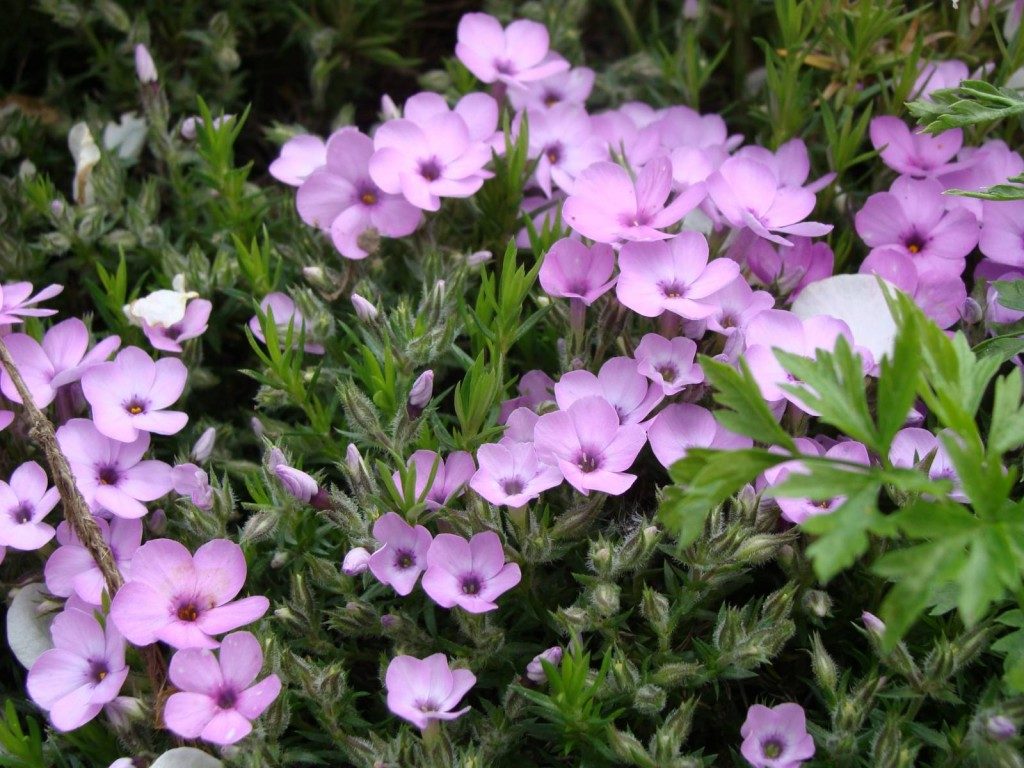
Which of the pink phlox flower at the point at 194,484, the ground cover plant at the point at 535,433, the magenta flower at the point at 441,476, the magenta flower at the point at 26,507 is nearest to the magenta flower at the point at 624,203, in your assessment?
the ground cover plant at the point at 535,433

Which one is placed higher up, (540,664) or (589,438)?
(589,438)

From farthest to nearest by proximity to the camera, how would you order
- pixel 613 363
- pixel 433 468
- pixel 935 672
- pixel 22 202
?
pixel 22 202, pixel 613 363, pixel 433 468, pixel 935 672

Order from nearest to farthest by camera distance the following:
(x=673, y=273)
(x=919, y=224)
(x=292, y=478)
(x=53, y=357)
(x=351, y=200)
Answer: (x=292, y=478) < (x=673, y=273) < (x=53, y=357) < (x=919, y=224) < (x=351, y=200)

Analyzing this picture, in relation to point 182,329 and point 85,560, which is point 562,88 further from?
point 85,560

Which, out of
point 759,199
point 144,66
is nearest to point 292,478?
point 759,199

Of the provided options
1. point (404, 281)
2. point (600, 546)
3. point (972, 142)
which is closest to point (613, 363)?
point (600, 546)

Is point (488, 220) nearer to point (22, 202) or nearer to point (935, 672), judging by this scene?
point (22, 202)

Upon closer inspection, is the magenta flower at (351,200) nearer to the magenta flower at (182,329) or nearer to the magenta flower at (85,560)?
the magenta flower at (182,329)

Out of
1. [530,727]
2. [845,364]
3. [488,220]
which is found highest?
[845,364]
